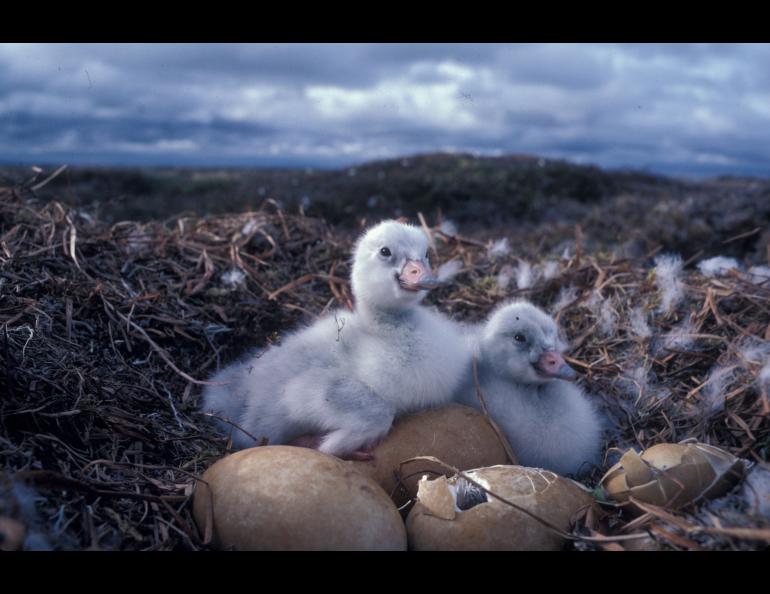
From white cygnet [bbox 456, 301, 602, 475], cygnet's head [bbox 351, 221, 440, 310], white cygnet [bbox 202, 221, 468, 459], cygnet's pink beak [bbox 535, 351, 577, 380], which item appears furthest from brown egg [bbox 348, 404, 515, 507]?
cygnet's head [bbox 351, 221, 440, 310]

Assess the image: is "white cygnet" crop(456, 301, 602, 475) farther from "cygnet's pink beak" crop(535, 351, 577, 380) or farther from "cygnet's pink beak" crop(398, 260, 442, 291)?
"cygnet's pink beak" crop(398, 260, 442, 291)

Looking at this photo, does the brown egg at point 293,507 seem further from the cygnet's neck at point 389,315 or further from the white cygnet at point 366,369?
the cygnet's neck at point 389,315

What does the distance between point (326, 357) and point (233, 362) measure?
2.79ft

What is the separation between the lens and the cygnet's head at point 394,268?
2852mm

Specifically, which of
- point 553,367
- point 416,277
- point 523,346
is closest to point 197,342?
point 416,277

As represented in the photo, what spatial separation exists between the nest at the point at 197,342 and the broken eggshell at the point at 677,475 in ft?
0.36

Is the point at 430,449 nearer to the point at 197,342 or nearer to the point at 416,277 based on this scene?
the point at 416,277

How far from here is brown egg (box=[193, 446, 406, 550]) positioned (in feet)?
6.36

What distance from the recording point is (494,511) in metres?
2.14

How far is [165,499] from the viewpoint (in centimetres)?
218
